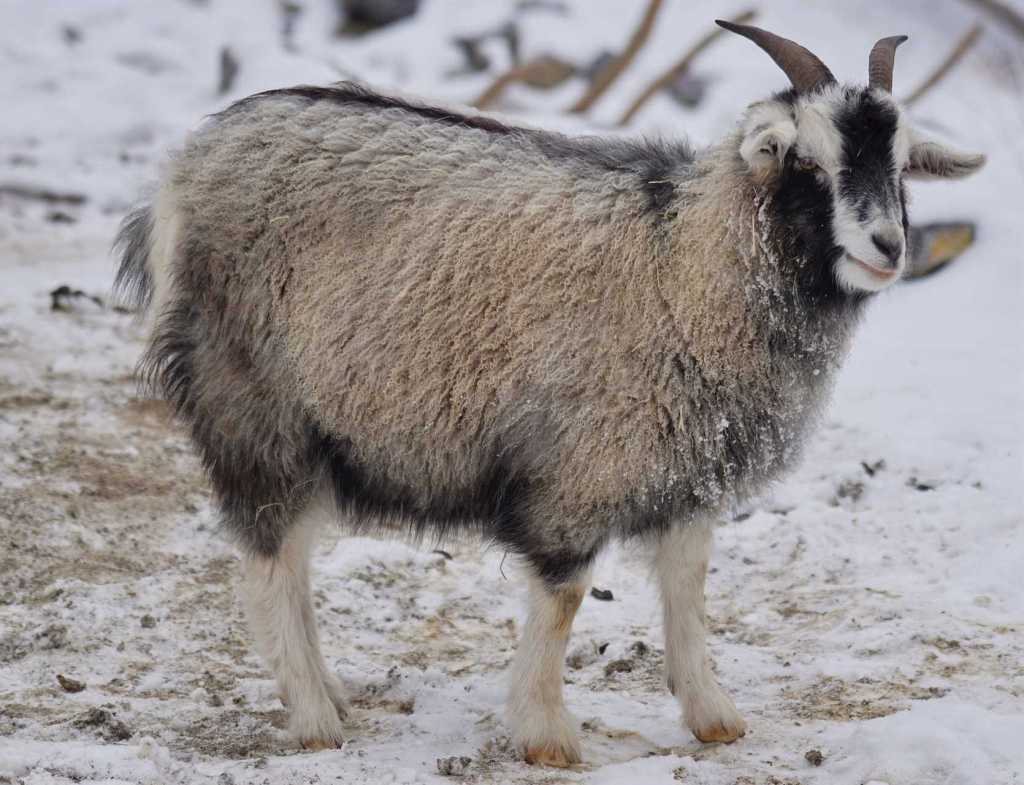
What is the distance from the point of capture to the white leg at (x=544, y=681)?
4.37 m

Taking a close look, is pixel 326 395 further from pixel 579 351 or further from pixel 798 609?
pixel 798 609

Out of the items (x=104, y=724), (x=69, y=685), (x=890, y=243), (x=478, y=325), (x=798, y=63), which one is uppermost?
(x=798, y=63)

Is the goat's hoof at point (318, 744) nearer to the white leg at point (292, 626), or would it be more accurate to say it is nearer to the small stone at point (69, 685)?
the white leg at point (292, 626)

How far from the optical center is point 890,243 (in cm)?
396

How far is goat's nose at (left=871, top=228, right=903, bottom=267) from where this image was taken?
396 centimetres

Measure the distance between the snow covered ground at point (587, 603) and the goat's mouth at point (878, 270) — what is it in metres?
1.23

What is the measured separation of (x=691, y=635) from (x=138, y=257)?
251cm

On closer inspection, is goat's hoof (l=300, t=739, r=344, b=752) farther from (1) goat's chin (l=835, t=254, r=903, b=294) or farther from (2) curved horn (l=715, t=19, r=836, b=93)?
(2) curved horn (l=715, t=19, r=836, b=93)

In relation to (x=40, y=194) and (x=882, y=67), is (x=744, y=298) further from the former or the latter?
(x=40, y=194)

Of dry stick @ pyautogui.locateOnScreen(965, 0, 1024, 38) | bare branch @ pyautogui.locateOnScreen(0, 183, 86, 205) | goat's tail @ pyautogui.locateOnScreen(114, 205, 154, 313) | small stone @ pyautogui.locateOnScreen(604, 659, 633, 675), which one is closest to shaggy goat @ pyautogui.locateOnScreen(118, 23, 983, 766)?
goat's tail @ pyautogui.locateOnScreen(114, 205, 154, 313)

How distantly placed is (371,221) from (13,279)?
5279 millimetres

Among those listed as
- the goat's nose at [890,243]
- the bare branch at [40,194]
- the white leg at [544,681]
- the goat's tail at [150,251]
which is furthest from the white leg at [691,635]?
the bare branch at [40,194]

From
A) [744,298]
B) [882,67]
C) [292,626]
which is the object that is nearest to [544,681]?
[292,626]

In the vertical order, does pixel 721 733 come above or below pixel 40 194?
above
